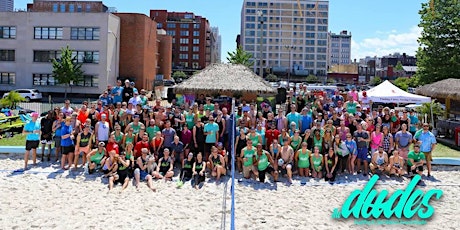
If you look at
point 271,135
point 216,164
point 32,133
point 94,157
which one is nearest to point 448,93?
point 271,135

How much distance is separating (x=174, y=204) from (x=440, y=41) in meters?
34.6

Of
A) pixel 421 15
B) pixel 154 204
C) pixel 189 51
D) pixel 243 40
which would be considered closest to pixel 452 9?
pixel 421 15

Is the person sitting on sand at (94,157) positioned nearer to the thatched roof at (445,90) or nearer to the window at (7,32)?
the thatched roof at (445,90)

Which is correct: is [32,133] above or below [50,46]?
below

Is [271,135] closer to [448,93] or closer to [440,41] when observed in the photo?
[448,93]

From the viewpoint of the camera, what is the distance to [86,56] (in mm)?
47969

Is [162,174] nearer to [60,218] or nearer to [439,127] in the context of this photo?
[60,218]

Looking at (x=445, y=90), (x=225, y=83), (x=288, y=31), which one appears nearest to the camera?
(x=445, y=90)

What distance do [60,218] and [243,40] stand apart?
122m

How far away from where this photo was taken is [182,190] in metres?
12.4

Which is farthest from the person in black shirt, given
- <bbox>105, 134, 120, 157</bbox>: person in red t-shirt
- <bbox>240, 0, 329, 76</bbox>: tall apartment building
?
<bbox>240, 0, 329, 76</bbox>: tall apartment building

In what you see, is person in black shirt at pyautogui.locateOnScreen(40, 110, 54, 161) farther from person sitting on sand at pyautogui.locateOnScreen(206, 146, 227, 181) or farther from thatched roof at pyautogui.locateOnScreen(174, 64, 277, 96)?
thatched roof at pyautogui.locateOnScreen(174, 64, 277, 96)

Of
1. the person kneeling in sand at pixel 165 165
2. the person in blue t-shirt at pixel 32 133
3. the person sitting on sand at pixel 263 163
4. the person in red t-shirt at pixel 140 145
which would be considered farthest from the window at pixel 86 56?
the person sitting on sand at pixel 263 163

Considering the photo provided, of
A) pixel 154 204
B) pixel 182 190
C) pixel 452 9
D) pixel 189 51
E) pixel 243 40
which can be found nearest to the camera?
pixel 154 204
